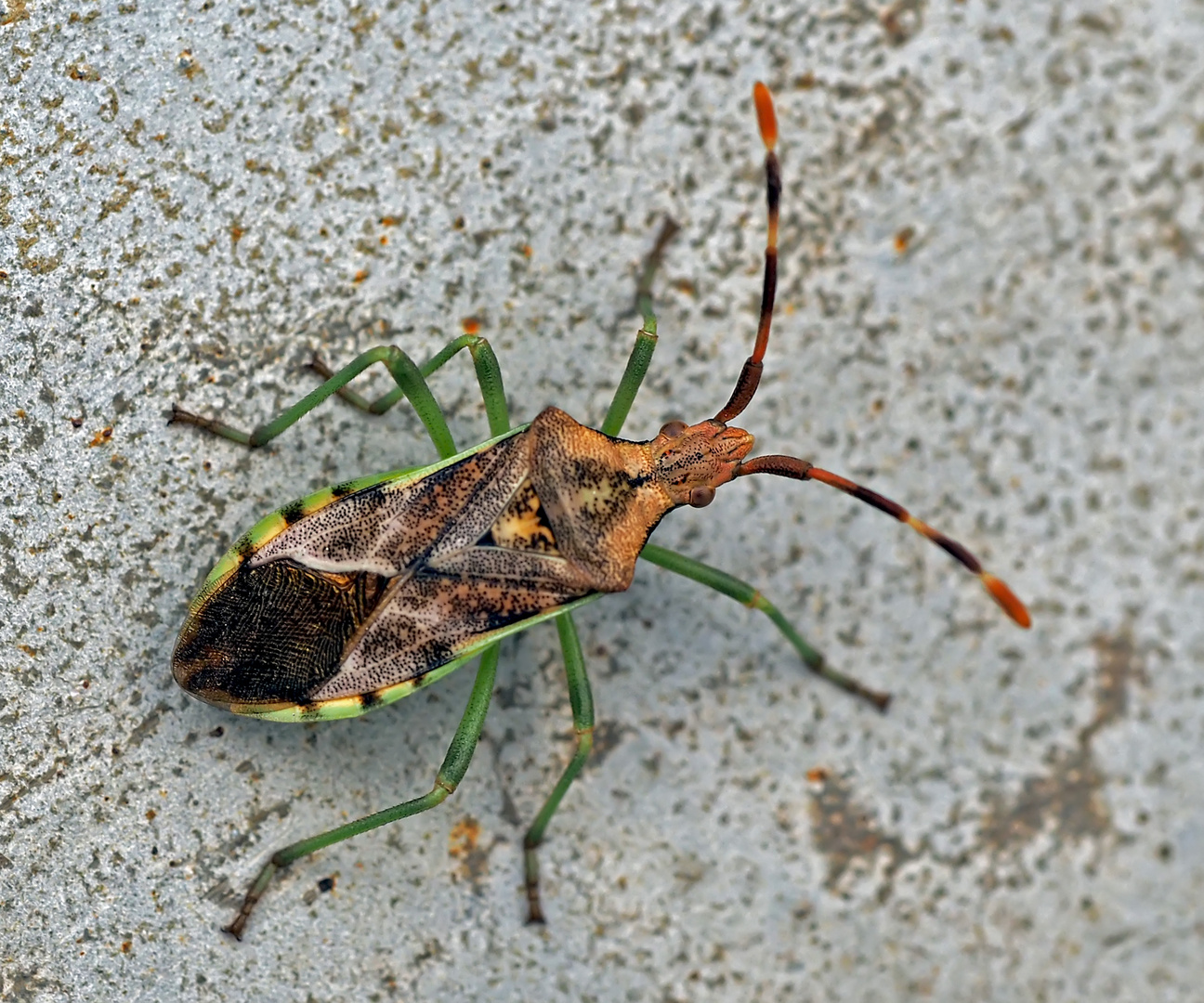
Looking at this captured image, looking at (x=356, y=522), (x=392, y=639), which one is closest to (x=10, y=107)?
(x=356, y=522)

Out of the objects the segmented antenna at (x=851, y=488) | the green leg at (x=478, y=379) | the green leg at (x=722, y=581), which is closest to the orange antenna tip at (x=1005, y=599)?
the segmented antenna at (x=851, y=488)

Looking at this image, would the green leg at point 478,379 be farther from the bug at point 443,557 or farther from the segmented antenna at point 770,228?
the segmented antenna at point 770,228

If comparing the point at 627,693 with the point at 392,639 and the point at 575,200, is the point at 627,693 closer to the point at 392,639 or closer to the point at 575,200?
the point at 392,639

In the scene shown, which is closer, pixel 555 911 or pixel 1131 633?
pixel 555 911

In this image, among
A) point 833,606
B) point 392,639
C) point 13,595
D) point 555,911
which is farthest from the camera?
point 833,606

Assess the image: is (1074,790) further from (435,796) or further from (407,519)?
(407,519)

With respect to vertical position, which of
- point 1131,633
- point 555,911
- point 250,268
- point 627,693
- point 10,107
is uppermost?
point 10,107

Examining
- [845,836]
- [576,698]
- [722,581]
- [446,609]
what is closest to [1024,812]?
[845,836]
